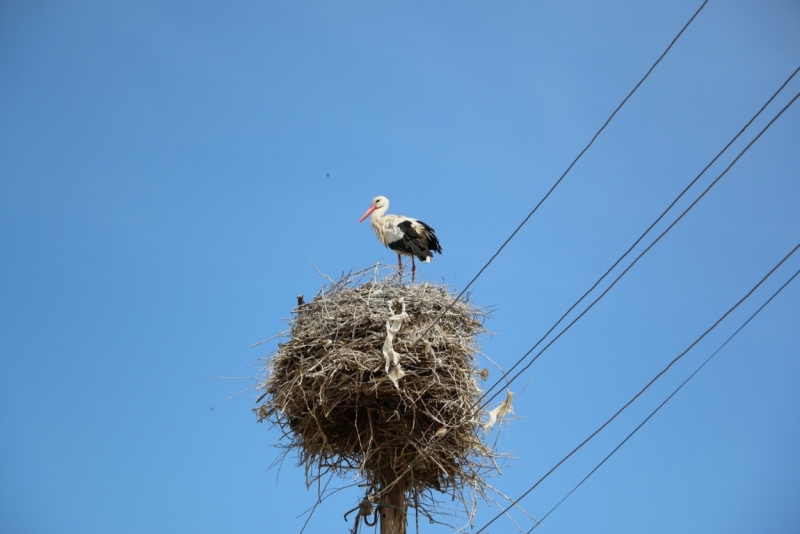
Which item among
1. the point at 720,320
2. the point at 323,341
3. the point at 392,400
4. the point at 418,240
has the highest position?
the point at 418,240

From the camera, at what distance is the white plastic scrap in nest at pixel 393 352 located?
6.07 metres

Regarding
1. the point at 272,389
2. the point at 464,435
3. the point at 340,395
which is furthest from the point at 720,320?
the point at 272,389

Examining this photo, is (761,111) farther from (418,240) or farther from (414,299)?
(418,240)

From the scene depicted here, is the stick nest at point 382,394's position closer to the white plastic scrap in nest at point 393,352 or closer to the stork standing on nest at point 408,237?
the white plastic scrap in nest at point 393,352

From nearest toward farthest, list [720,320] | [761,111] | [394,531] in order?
[761,111] < [720,320] < [394,531]

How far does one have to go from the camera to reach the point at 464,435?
6219 millimetres

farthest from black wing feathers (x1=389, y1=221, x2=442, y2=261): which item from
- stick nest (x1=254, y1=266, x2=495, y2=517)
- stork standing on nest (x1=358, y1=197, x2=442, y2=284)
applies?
stick nest (x1=254, y1=266, x2=495, y2=517)

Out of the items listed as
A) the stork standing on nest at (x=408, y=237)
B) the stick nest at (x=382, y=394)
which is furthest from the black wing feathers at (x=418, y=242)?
the stick nest at (x=382, y=394)

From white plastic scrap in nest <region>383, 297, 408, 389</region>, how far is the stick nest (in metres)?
0.02

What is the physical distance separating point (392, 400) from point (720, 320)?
2647 mm

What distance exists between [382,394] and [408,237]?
9.33 ft

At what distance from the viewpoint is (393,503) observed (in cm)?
630

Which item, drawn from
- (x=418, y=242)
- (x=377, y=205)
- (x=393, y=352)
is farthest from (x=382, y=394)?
(x=377, y=205)

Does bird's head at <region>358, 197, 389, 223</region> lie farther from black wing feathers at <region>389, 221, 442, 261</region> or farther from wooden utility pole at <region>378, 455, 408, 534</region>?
wooden utility pole at <region>378, 455, 408, 534</region>
